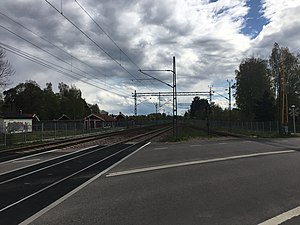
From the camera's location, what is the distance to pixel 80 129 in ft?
195

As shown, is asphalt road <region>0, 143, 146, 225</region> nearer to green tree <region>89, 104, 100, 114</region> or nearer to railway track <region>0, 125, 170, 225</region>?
railway track <region>0, 125, 170, 225</region>

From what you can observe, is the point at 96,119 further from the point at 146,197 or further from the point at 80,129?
the point at 146,197

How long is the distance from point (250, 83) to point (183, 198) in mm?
72040

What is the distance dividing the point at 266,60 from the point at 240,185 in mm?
71826

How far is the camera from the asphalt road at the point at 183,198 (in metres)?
6.59

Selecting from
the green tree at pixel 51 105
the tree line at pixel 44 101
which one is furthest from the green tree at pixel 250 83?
the green tree at pixel 51 105

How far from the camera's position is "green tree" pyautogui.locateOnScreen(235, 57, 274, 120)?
75.2 metres

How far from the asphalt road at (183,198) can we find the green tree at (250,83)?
6448 centimetres

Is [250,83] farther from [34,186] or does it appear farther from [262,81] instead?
[34,186]

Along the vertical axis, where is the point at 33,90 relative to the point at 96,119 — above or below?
above

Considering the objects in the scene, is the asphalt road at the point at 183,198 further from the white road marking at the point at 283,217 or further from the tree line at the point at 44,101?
the tree line at the point at 44,101

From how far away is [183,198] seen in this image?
8195mm

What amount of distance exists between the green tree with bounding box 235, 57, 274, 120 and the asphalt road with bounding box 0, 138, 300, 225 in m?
64.5

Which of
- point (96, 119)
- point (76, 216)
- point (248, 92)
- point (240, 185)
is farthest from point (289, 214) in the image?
point (96, 119)
